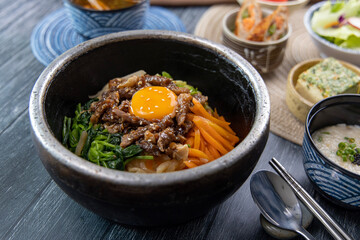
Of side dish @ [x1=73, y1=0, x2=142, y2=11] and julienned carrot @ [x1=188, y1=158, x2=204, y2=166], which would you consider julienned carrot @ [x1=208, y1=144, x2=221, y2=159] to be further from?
side dish @ [x1=73, y1=0, x2=142, y2=11]

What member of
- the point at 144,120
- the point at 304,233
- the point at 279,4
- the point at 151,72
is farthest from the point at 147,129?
the point at 279,4

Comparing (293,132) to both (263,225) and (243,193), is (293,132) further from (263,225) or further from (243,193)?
(263,225)

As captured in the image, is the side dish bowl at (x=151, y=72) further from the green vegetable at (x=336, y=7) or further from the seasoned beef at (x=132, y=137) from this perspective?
the green vegetable at (x=336, y=7)

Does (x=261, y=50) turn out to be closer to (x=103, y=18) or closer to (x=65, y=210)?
(x=103, y=18)

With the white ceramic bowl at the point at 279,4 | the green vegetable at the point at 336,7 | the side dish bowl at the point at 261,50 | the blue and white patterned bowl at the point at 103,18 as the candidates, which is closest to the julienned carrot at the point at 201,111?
the side dish bowl at the point at 261,50

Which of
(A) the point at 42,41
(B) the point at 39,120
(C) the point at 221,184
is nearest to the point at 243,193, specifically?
(C) the point at 221,184

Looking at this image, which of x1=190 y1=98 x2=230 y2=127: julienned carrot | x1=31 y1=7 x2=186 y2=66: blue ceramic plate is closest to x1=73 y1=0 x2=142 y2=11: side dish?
x1=31 y1=7 x2=186 y2=66: blue ceramic plate

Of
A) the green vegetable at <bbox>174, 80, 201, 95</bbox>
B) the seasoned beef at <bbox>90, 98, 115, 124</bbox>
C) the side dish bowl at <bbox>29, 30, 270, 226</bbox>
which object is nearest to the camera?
the side dish bowl at <bbox>29, 30, 270, 226</bbox>
